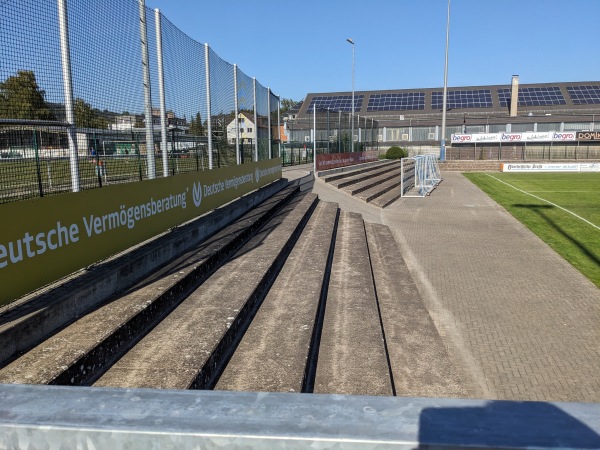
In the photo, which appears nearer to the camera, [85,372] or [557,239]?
[85,372]

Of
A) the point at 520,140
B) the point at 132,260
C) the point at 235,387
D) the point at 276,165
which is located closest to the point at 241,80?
the point at 276,165

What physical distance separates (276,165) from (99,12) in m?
11.0

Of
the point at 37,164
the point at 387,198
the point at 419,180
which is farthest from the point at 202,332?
the point at 419,180

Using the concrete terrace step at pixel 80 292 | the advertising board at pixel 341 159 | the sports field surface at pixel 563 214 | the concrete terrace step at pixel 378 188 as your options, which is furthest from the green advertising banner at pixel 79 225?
the advertising board at pixel 341 159

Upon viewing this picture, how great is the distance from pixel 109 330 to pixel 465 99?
225ft

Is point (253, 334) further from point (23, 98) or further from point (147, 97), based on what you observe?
point (147, 97)

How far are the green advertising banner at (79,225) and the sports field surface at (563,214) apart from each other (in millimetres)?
7475

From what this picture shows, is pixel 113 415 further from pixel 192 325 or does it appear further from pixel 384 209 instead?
pixel 384 209

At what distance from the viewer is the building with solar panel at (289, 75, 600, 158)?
52219mm

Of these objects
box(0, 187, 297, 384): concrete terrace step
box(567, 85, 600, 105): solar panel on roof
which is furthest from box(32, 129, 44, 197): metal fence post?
box(567, 85, 600, 105): solar panel on roof

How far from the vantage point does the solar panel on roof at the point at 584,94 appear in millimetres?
60312

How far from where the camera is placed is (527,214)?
16469mm

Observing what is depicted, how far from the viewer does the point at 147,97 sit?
7.10 m

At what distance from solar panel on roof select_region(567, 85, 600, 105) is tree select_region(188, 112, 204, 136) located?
64165 mm
